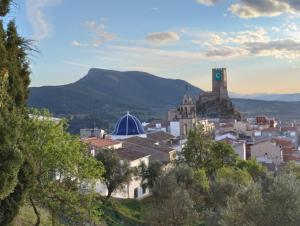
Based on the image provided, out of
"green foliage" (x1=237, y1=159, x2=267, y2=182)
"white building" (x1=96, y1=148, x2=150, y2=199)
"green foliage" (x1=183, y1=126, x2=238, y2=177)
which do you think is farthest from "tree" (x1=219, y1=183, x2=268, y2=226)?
"green foliage" (x1=237, y1=159, x2=267, y2=182)

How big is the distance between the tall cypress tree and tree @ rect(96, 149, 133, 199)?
804 inches

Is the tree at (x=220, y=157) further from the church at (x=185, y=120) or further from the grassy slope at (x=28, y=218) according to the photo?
the church at (x=185, y=120)

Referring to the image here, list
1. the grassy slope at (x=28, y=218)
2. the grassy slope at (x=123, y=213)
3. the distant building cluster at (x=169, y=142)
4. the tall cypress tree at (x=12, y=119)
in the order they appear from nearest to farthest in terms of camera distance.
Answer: the tall cypress tree at (x=12, y=119) → the grassy slope at (x=28, y=218) → the grassy slope at (x=123, y=213) → the distant building cluster at (x=169, y=142)

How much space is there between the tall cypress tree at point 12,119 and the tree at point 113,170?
20417 millimetres

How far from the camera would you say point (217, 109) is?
6324 inches

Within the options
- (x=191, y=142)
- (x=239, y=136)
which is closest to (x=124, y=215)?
(x=191, y=142)

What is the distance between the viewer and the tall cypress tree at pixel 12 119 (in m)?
13.7

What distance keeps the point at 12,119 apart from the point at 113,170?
25977 millimetres

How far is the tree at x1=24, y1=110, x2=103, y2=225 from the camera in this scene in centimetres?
1914

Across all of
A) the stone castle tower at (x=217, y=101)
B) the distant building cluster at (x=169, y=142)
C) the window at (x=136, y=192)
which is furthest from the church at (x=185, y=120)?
the stone castle tower at (x=217, y=101)

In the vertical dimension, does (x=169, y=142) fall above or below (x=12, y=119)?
below

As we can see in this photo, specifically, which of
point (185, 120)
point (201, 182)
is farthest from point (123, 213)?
point (185, 120)

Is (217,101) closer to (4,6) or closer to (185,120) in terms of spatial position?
(185,120)

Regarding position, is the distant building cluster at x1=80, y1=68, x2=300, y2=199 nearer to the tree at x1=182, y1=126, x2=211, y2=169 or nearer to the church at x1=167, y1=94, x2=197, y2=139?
the church at x1=167, y1=94, x2=197, y2=139
